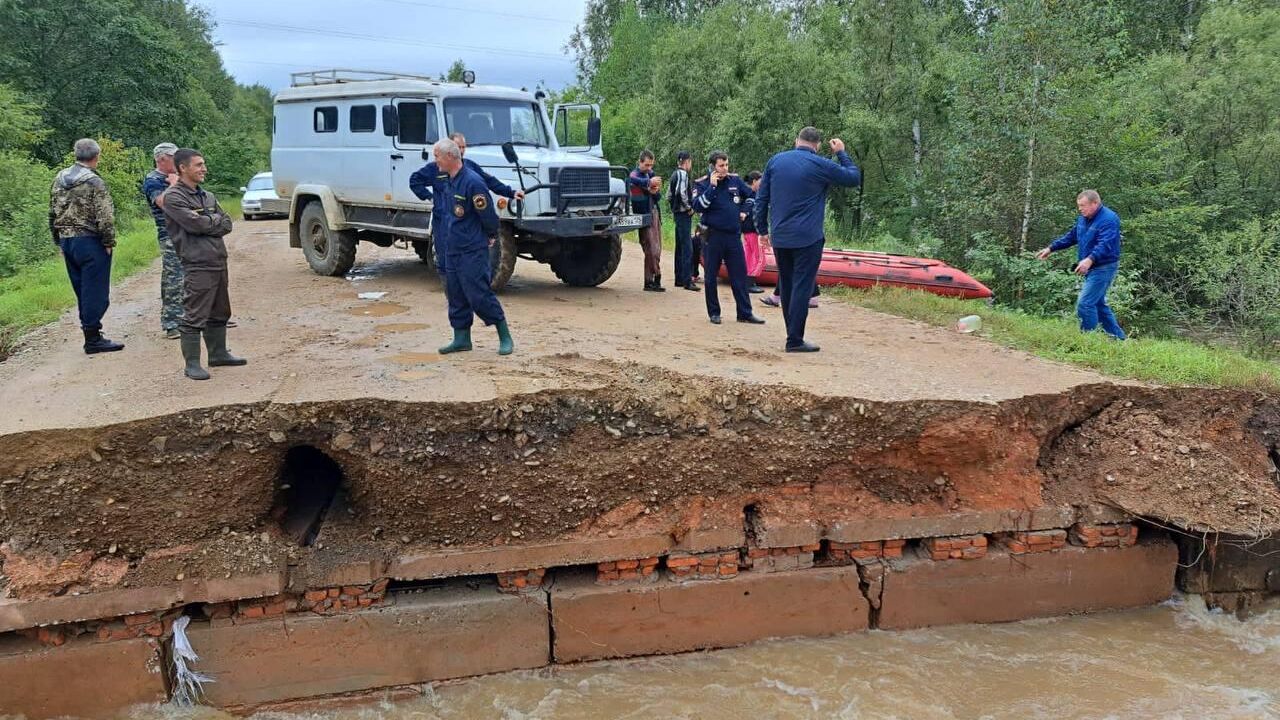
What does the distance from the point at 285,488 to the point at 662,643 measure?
2.67m

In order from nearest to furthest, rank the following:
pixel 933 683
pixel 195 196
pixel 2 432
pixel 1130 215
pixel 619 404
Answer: pixel 2 432
pixel 933 683
pixel 619 404
pixel 195 196
pixel 1130 215

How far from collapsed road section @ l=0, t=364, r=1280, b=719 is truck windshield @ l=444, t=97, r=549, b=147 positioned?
490 cm

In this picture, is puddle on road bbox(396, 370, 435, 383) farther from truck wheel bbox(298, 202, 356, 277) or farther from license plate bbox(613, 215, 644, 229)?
truck wheel bbox(298, 202, 356, 277)

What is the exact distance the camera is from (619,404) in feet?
17.1

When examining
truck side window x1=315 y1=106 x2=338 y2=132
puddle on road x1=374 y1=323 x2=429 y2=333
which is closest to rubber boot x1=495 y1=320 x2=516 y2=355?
puddle on road x1=374 y1=323 x2=429 y2=333

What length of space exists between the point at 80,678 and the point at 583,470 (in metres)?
3.11

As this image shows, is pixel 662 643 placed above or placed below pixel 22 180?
below

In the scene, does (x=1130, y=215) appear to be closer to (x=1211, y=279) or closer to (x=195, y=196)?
(x=1211, y=279)

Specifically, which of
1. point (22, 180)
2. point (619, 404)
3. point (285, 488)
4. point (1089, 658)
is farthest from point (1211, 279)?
point (22, 180)

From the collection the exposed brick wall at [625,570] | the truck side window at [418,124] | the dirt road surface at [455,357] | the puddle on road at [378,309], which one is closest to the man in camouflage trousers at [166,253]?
the dirt road surface at [455,357]

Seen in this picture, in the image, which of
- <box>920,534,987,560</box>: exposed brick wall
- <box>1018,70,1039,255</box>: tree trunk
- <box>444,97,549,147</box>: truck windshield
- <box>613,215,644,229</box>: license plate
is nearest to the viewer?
<box>920,534,987,560</box>: exposed brick wall

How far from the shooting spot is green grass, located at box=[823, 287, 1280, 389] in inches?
229

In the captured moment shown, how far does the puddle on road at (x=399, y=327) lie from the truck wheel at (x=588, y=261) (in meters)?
2.88

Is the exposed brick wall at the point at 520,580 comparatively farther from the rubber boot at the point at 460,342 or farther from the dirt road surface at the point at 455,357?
the rubber boot at the point at 460,342
